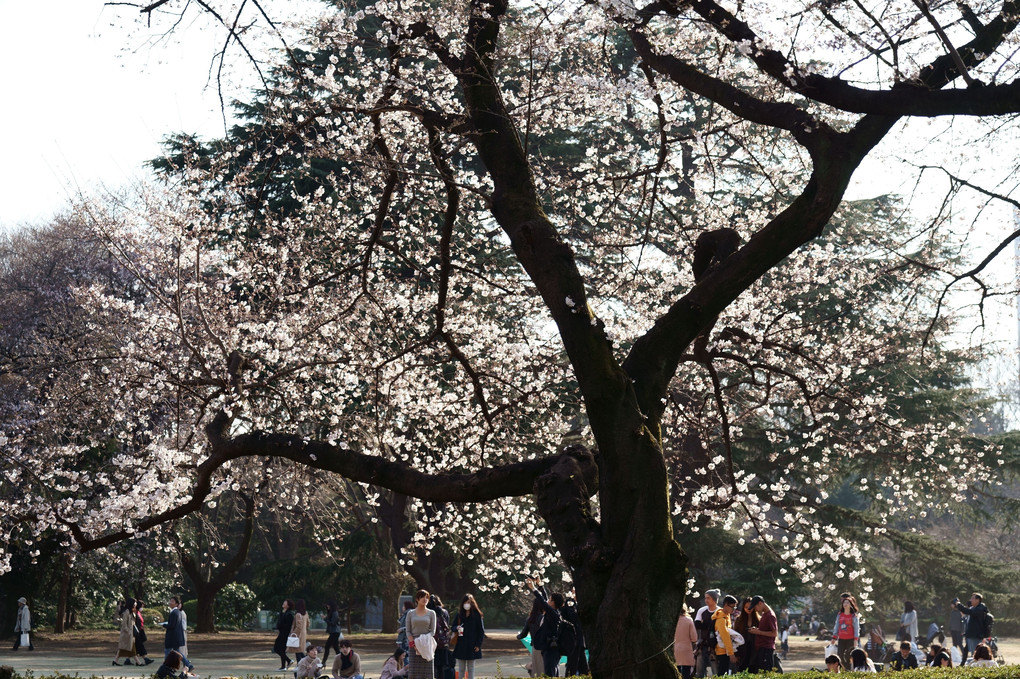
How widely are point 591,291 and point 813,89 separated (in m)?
5.66

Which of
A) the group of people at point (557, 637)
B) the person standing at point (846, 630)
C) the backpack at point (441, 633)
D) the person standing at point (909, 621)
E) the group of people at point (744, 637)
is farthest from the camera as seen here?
the person standing at point (909, 621)

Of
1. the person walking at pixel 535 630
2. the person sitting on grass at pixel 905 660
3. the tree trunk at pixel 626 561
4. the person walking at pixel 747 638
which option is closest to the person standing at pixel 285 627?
the person walking at pixel 535 630

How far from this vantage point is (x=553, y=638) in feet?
39.6

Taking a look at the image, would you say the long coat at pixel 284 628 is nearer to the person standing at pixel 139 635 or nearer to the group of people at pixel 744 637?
the person standing at pixel 139 635

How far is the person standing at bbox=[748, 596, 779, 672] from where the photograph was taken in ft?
38.7

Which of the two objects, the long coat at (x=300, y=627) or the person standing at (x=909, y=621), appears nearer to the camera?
the long coat at (x=300, y=627)

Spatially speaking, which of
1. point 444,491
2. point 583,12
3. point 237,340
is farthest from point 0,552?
point 583,12

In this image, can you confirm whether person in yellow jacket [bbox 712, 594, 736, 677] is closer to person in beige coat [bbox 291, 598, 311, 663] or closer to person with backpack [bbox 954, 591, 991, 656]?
person with backpack [bbox 954, 591, 991, 656]

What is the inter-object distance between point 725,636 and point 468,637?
10.7 feet

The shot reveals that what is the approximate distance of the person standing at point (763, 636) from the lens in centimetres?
1180

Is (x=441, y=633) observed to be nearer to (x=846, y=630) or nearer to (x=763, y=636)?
(x=763, y=636)

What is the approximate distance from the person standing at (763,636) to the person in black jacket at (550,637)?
7.53ft

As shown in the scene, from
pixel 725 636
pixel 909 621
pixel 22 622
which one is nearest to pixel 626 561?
pixel 725 636

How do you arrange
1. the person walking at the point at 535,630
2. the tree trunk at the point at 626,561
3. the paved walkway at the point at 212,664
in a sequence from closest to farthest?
the tree trunk at the point at 626,561 < the person walking at the point at 535,630 < the paved walkway at the point at 212,664
